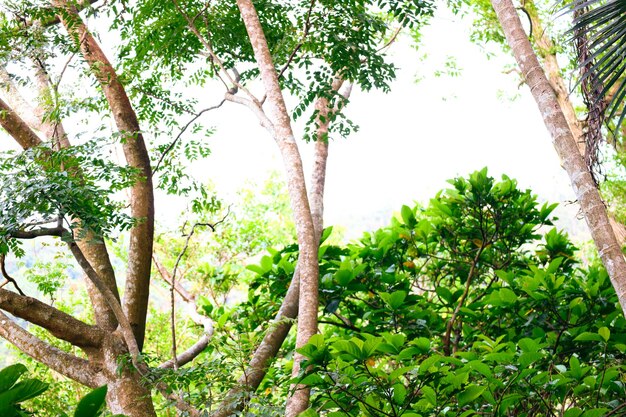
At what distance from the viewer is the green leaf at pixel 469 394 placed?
187cm

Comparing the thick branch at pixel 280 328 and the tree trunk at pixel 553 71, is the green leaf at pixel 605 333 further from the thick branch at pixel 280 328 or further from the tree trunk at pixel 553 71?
the tree trunk at pixel 553 71

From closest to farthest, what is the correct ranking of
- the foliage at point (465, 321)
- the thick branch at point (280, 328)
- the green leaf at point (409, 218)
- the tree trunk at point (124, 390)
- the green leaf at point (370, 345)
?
the green leaf at point (370, 345), the foliage at point (465, 321), the thick branch at point (280, 328), the green leaf at point (409, 218), the tree trunk at point (124, 390)

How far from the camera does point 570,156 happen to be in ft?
7.52

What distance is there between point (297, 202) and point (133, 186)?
148 centimetres

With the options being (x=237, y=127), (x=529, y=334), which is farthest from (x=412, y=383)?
(x=237, y=127)

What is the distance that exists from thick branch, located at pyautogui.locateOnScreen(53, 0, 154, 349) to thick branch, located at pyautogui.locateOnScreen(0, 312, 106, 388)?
0.33 meters

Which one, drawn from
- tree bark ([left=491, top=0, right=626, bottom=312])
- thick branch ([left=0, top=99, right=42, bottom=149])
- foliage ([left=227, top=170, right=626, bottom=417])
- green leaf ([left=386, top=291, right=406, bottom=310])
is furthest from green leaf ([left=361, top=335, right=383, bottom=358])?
thick branch ([left=0, top=99, right=42, bottom=149])

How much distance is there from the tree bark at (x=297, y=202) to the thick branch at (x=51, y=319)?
142 cm

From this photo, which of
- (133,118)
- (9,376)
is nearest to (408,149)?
(133,118)

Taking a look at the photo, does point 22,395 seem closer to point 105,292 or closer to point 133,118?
point 105,292

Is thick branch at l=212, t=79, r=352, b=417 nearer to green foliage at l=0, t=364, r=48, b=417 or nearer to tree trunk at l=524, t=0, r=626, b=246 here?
green foliage at l=0, t=364, r=48, b=417

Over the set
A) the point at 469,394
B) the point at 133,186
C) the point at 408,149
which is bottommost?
the point at 469,394

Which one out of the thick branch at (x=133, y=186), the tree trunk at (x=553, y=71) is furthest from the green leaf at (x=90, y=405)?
the tree trunk at (x=553, y=71)

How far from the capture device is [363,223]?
2073 centimetres
